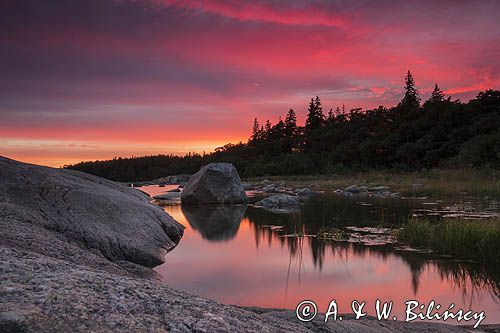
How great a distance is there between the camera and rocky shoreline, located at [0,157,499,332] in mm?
1900

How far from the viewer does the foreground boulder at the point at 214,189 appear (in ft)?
60.9

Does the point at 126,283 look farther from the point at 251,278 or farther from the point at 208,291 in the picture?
the point at 251,278

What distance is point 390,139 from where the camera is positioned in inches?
1944

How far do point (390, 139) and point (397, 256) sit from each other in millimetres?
44568

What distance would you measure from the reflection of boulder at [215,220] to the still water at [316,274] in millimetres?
420

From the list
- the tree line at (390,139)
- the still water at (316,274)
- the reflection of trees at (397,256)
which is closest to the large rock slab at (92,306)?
the still water at (316,274)

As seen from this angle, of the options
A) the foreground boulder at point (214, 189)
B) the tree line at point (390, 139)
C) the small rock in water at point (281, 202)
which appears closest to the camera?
the small rock in water at point (281, 202)

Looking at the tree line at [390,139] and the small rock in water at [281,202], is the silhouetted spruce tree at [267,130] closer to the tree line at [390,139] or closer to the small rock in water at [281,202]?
the tree line at [390,139]

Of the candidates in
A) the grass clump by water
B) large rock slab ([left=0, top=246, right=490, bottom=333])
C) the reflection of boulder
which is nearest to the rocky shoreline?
large rock slab ([left=0, top=246, right=490, bottom=333])

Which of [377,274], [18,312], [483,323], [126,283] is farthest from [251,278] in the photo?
[18,312]

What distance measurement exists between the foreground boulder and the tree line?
1740 cm

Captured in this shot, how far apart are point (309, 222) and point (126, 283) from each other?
384 inches

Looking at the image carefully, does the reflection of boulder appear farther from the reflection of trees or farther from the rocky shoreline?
the rocky shoreline

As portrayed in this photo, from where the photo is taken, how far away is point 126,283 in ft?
8.21
